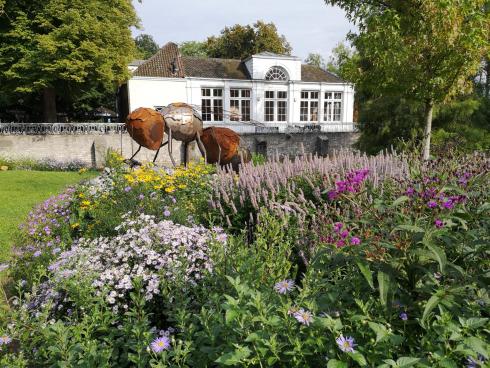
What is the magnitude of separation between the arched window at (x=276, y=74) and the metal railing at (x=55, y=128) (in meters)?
13.8

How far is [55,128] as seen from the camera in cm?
2220

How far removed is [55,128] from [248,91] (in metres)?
15.4

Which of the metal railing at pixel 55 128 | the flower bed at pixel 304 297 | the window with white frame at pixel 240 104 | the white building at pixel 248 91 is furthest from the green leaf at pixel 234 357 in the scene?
the window with white frame at pixel 240 104

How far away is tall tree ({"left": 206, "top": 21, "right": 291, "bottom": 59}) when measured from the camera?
39312 mm

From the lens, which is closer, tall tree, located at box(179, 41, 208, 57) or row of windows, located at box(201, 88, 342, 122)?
row of windows, located at box(201, 88, 342, 122)

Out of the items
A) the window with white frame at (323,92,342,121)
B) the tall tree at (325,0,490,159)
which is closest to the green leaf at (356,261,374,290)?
the tall tree at (325,0,490,159)

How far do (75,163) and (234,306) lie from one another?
22329mm

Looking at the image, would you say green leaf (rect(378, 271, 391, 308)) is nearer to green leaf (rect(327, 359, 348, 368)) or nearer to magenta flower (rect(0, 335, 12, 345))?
green leaf (rect(327, 359, 348, 368))

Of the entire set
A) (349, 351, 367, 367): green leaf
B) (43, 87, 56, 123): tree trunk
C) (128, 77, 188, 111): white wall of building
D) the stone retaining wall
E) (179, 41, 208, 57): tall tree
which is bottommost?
the stone retaining wall

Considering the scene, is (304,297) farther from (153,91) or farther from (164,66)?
(164,66)

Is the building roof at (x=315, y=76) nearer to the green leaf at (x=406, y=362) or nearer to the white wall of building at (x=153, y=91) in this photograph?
the white wall of building at (x=153, y=91)

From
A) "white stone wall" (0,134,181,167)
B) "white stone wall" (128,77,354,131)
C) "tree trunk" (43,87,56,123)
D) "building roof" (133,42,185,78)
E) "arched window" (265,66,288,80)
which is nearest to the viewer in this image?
"white stone wall" (0,134,181,167)

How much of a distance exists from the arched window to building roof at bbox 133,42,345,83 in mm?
1277

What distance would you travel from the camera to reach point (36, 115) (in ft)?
100
